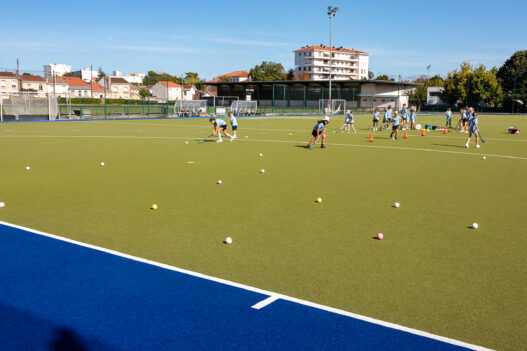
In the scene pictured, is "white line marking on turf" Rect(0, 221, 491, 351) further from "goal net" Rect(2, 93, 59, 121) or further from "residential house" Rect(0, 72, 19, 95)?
"residential house" Rect(0, 72, 19, 95)

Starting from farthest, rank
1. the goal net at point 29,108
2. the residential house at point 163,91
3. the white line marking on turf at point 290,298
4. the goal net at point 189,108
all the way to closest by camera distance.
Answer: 1. the residential house at point 163,91
2. the goal net at point 189,108
3. the goal net at point 29,108
4. the white line marking on turf at point 290,298

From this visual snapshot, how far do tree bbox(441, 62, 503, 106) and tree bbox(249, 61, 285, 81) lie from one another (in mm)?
58622

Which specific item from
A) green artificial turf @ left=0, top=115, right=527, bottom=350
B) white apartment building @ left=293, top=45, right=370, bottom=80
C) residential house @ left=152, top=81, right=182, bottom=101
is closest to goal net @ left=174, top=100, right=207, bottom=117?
green artificial turf @ left=0, top=115, right=527, bottom=350

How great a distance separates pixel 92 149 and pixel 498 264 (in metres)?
17.2

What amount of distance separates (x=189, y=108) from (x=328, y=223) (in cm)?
4794

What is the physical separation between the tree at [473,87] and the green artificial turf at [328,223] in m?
76.0

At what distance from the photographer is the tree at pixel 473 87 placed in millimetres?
83000

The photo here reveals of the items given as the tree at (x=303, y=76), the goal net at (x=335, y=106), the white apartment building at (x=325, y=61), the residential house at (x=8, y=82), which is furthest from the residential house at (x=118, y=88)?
the goal net at (x=335, y=106)

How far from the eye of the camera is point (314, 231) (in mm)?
7398

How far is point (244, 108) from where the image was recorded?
2304 inches

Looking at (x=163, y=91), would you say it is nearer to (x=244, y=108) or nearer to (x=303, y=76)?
(x=303, y=76)

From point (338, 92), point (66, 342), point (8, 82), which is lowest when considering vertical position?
point (66, 342)

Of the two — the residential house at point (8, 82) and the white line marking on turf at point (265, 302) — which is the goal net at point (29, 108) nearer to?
the white line marking on turf at point (265, 302)

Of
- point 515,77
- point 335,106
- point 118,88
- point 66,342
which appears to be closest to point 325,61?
point 118,88
